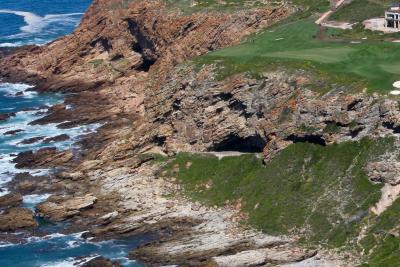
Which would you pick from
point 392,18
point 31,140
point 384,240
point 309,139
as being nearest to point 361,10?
point 392,18

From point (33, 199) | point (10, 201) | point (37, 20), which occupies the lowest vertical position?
point (37, 20)

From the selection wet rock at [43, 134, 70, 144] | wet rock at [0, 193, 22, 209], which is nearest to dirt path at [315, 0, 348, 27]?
wet rock at [43, 134, 70, 144]

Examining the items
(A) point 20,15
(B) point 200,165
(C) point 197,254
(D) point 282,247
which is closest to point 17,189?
(B) point 200,165

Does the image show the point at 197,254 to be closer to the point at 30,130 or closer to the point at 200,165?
→ the point at 200,165

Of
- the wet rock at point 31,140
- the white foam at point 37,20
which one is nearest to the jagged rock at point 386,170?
the wet rock at point 31,140

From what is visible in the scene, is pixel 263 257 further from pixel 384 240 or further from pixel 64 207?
pixel 64 207
